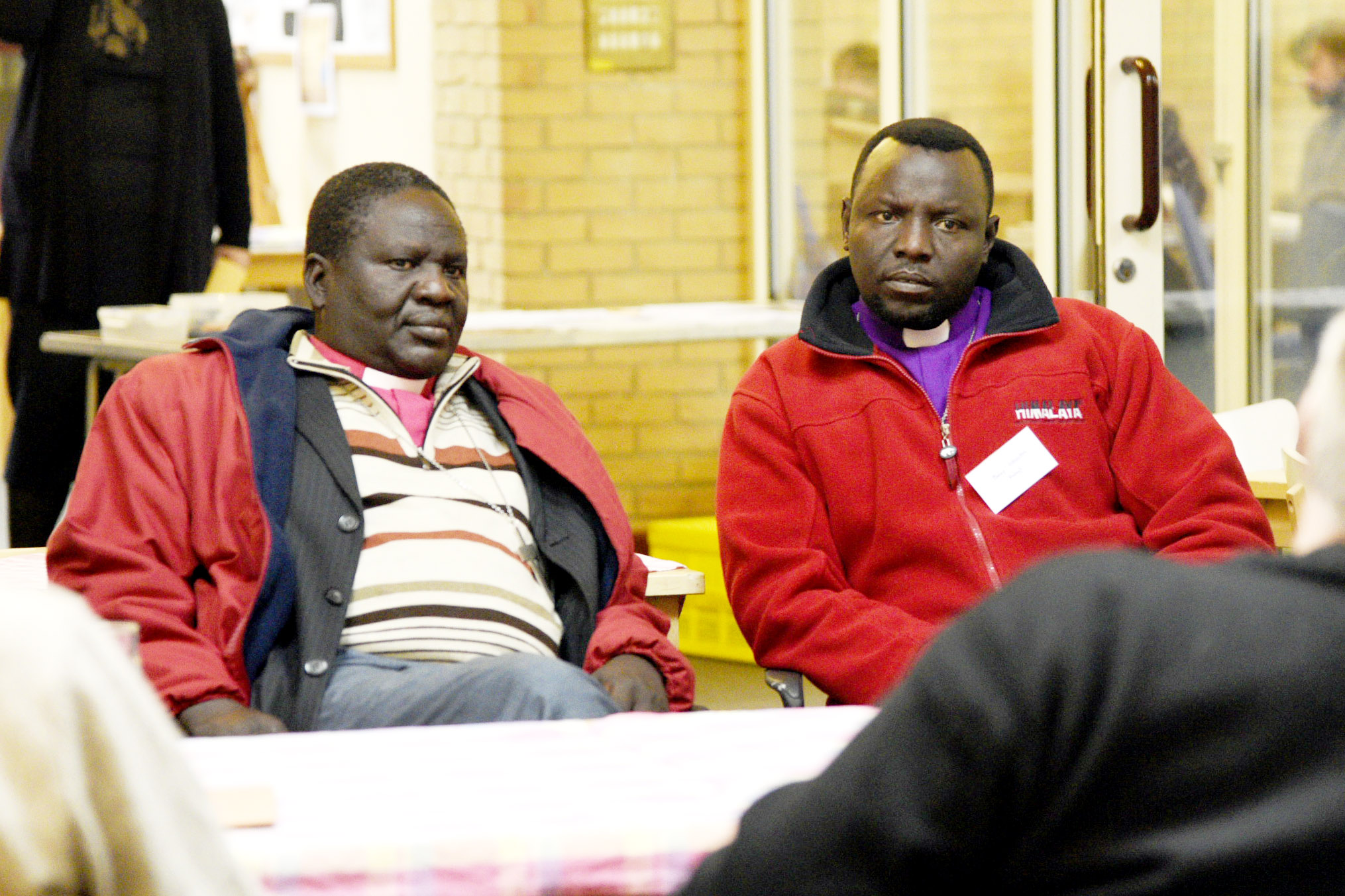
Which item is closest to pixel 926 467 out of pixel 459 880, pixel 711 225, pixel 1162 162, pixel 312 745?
pixel 312 745

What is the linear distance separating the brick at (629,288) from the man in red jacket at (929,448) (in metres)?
2.65

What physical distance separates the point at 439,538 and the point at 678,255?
3.17 m

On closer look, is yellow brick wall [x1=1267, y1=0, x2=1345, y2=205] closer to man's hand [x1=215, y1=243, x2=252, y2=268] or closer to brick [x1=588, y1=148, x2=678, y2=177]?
brick [x1=588, y1=148, x2=678, y2=177]

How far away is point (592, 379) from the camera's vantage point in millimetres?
5246

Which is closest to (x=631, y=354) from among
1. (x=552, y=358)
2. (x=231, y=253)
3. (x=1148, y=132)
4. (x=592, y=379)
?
(x=592, y=379)

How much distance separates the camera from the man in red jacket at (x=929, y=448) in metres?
2.37

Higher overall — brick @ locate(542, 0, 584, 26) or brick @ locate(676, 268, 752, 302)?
brick @ locate(542, 0, 584, 26)

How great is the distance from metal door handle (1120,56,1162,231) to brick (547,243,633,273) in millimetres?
1828

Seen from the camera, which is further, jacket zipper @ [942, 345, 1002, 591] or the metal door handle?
the metal door handle

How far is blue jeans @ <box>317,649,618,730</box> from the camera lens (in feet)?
6.40

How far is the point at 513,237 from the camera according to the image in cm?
518

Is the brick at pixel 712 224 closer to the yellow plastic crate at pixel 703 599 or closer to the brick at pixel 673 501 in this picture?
the brick at pixel 673 501

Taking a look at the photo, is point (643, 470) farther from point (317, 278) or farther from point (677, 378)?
point (317, 278)

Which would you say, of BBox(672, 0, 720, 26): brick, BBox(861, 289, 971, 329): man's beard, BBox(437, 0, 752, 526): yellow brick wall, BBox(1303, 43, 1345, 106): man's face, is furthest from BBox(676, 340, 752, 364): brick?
BBox(861, 289, 971, 329): man's beard
